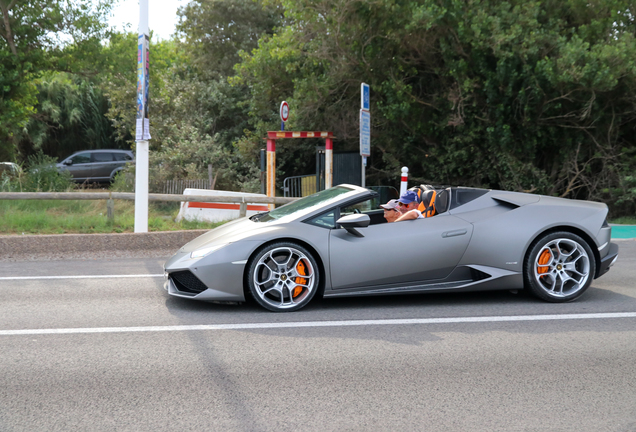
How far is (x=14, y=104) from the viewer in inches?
606

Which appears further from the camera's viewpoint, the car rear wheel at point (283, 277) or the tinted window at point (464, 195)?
the tinted window at point (464, 195)

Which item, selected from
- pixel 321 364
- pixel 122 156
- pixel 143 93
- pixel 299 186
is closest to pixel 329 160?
pixel 299 186

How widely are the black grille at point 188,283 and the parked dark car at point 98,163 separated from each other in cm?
2027

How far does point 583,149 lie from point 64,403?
→ 1518cm

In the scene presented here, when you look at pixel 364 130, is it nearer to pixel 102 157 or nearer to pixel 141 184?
pixel 141 184

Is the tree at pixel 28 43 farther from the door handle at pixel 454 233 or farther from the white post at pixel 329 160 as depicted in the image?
the door handle at pixel 454 233

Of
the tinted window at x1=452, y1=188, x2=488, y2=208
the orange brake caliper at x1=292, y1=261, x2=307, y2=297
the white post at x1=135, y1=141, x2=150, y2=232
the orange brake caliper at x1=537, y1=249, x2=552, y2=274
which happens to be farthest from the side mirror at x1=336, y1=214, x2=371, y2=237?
the white post at x1=135, y1=141, x2=150, y2=232

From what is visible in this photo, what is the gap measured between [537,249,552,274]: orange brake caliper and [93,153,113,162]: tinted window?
22.1 m

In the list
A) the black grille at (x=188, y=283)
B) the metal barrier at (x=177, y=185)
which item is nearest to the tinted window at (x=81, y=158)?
the metal barrier at (x=177, y=185)

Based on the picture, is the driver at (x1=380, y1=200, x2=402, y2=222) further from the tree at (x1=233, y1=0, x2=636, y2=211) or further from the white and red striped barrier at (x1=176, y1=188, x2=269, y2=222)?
the tree at (x1=233, y1=0, x2=636, y2=211)

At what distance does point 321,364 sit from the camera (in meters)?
4.32

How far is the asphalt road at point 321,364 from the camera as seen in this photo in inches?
135

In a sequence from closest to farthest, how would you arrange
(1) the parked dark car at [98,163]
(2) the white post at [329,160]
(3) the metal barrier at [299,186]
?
(2) the white post at [329,160] → (3) the metal barrier at [299,186] → (1) the parked dark car at [98,163]

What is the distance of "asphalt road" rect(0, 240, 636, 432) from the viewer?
3430 millimetres
